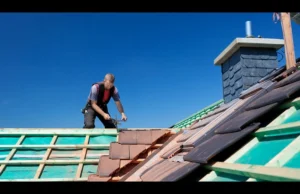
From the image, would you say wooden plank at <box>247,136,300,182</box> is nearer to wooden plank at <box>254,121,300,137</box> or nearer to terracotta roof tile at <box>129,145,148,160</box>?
wooden plank at <box>254,121,300,137</box>

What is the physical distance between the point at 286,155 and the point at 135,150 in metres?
3.41

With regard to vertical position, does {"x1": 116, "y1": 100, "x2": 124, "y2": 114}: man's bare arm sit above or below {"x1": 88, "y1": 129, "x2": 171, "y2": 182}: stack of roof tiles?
above

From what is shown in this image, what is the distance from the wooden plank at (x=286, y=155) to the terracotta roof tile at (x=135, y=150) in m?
3.18

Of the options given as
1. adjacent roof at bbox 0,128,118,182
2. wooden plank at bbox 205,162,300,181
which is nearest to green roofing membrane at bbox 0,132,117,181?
adjacent roof at bbox 0,128,118,182

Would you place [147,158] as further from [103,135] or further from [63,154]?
[63,154]

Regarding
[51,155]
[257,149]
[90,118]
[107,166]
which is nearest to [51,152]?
[51,155]

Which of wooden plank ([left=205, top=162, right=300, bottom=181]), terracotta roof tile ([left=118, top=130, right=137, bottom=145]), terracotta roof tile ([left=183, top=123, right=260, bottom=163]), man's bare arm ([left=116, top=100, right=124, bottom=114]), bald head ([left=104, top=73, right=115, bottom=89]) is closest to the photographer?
wooden plank ([left=205, top=162, right=300, bottom=181])

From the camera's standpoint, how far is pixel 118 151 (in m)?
4.94

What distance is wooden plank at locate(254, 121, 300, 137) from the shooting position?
6.75 ft

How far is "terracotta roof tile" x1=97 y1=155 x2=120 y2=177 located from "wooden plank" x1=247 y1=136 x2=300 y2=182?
303 cm

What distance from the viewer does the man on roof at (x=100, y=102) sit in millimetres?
6613

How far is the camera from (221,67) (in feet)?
22.8

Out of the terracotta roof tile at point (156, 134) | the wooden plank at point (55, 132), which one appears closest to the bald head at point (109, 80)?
the wooden plank at point (55, 132)
